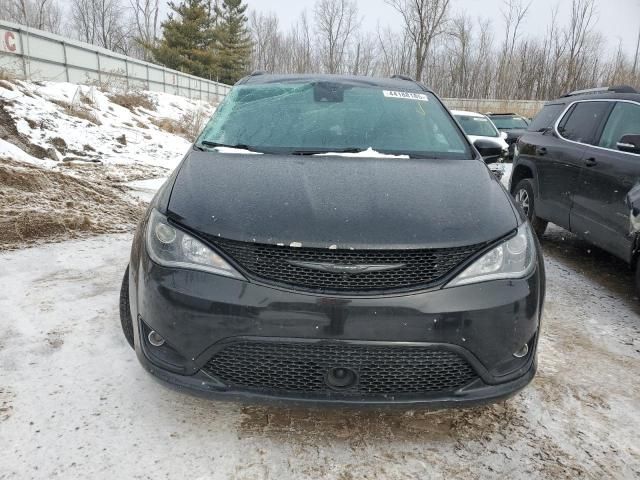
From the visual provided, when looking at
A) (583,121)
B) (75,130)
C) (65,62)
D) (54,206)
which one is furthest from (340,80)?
(65,62)

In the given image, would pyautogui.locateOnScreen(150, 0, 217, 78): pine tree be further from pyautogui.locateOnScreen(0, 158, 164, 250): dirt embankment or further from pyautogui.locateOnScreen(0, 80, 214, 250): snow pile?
pyautogui.locateOnScreen(0, 158, 164, 250): dirt embankment

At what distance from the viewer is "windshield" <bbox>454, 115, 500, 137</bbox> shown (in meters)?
12.8

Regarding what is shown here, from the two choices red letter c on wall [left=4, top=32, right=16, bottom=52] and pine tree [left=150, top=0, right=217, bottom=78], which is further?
pine tree [left=150, top=0, right=217, bottom=78]

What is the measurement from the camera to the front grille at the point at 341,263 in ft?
5.87

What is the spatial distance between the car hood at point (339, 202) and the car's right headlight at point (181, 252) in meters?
0.06

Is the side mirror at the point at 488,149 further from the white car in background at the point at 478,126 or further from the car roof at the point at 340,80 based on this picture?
the white car in background at the point at 478,126

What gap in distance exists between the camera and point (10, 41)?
1316 cm

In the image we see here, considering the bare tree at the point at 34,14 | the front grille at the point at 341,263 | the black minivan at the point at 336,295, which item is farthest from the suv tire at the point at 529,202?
the bare tree at the point at 34,14

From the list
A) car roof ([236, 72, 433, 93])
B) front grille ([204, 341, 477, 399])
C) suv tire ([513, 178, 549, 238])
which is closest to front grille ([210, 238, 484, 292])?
front grille ([204, 341, 477, 399])

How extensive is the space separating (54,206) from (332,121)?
3383 millimetres

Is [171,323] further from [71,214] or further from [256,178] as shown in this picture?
[71,214]

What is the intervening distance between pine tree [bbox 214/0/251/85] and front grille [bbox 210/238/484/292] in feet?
133

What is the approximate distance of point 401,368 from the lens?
1824 millimetres

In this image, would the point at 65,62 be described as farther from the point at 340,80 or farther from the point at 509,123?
the point at 340,80
